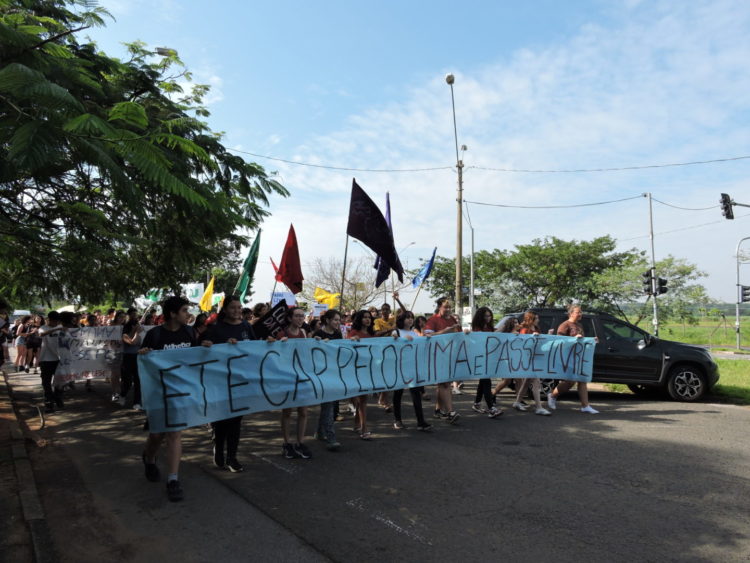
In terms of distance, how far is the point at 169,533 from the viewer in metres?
3.98

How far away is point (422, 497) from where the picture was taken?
15.6ft

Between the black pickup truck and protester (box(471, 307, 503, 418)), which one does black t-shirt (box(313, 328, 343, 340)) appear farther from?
the black pickup truck

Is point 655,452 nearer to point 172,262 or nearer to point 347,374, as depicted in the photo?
point 347,374

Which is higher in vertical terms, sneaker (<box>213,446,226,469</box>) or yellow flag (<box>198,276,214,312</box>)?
yellow flag (<box>198,276,214,312</box>)

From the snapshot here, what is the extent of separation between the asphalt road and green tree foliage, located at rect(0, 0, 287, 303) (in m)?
2.50

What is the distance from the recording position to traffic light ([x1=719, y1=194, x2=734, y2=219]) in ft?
65.3

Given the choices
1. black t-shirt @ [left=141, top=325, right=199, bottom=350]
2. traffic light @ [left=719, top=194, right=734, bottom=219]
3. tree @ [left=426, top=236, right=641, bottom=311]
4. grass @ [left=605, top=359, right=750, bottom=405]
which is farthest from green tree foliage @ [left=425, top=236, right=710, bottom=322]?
black t-shirt @ [left=141, top=325, right=199, bottom=350]

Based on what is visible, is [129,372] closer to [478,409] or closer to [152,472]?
[152,472]

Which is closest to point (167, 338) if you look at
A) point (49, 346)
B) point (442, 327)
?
point (442, 327)

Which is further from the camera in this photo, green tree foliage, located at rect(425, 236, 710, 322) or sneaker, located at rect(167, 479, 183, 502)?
green tree foliage, located at rect(425, 236, 710, 322)

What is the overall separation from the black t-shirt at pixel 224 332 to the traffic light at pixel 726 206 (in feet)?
67.5

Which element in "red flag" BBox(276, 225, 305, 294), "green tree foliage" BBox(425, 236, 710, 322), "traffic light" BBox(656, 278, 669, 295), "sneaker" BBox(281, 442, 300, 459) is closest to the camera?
"sneaker" BBox(281, 442, 300, 459)

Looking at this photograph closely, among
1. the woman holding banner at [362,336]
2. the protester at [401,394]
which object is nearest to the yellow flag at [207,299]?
the protester at [401,394]

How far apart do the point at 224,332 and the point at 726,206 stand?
21005 mm
